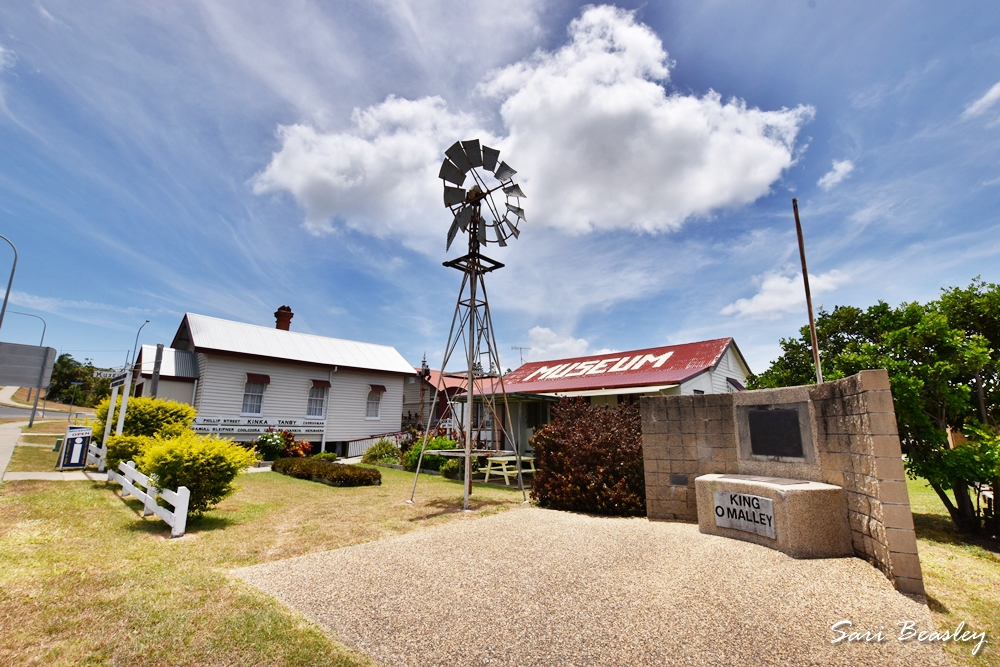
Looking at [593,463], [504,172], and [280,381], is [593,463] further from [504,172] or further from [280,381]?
[280,381]

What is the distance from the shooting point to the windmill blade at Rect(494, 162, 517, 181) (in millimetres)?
11070

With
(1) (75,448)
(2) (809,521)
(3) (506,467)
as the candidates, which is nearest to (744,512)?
(2) (809,521)

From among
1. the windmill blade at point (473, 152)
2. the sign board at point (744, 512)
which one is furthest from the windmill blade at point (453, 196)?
the sign board at point (744, 512)

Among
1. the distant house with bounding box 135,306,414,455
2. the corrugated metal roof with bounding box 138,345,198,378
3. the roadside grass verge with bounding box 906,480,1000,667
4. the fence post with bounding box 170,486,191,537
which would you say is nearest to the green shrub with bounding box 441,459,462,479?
the fence post with bounding box 170,486,191,537

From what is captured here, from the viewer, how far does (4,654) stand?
360 cm

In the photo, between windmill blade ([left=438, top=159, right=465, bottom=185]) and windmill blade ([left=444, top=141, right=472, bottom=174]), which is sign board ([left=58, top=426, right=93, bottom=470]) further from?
windmill blade ([left=444, top=141, right=472, bottom=174])

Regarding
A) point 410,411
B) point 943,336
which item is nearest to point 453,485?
point 943,336

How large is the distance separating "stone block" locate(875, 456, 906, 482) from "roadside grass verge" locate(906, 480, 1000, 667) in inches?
50.7

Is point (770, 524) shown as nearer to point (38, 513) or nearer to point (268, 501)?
point (268, 501)

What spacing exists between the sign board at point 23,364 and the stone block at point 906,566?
39.0ft

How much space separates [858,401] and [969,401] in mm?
5183

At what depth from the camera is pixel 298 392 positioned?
2177 cm

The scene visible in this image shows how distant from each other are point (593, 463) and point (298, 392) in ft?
54.4
